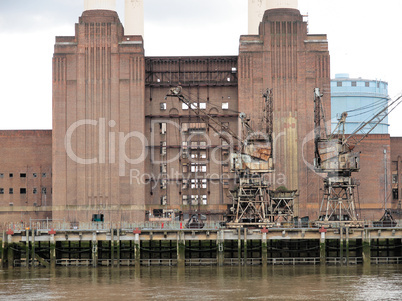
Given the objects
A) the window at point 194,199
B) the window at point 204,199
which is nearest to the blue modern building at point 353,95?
the window at point 204,199

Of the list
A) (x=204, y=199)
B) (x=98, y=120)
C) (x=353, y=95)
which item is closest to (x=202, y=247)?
(x=204, y=199)

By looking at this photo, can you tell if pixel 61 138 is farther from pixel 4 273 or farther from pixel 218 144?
pixel 4 273

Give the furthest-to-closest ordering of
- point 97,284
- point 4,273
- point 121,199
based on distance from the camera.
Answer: point 121,199 < point 4,273 < point 97,284

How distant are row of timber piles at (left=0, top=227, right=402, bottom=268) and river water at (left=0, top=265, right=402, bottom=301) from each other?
7.08 feet

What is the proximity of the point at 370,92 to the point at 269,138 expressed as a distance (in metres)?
110

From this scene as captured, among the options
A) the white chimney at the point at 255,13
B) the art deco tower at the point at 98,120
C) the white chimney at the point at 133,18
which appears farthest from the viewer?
the white chimney at the point at 133,18

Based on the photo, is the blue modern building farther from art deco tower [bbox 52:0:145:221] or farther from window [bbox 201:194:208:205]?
art deco tower [bbox 52:0:145:221]

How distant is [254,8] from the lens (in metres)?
119

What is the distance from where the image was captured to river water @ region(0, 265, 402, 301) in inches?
2170

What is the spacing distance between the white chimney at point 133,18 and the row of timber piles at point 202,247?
51.2 metres

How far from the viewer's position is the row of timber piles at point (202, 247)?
72.8 m

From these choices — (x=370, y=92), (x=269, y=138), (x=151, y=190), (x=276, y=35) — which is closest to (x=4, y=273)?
(x=269, y=138)

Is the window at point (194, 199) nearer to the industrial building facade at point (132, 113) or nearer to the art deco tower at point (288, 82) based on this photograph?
the industrial building facade at point (132, 113)

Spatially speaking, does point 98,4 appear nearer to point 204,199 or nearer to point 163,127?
point 163,127
